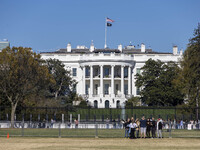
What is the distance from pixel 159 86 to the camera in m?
103

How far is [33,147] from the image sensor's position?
33.8 m

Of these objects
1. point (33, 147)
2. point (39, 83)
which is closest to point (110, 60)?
point (39, 83)

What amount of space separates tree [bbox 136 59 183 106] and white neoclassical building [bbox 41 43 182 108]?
33.6 ft

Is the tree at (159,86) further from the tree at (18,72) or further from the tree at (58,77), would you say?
the tree at (18,72)

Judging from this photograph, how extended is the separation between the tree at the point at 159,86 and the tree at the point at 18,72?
37.3 meters

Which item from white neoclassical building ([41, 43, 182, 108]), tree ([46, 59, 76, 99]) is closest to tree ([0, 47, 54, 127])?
tree ([46, 59, 76, 99])

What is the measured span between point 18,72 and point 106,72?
188 ft

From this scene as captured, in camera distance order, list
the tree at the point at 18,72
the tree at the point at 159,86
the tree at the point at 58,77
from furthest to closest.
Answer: the tree at the point at 58,77 < the tree at the point at 159,86 < the tree at the point at 18,72

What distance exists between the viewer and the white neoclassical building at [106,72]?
116 meters

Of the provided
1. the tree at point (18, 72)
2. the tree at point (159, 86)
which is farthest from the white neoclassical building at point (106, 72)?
the tree at point (18, 72)

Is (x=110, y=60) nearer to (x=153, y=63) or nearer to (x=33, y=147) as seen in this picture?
(x=153, y=63)

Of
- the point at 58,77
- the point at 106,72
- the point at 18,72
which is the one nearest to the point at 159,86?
the point at 58,77

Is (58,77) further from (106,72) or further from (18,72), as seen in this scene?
(18,72)

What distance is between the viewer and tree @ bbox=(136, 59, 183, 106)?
332 ft
